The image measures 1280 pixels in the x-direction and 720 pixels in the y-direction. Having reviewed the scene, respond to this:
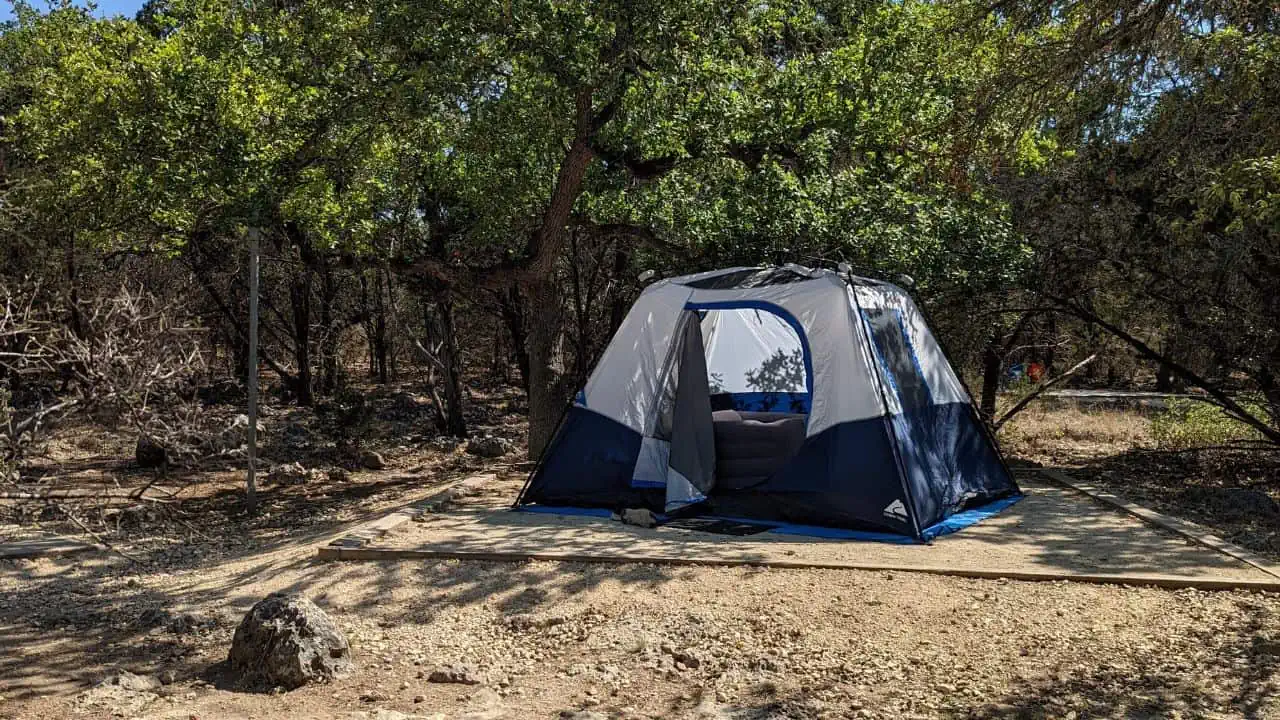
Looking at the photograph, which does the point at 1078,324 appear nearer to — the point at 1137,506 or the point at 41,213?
the point at 1137,506

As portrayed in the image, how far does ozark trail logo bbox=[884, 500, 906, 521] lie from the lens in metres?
6.26

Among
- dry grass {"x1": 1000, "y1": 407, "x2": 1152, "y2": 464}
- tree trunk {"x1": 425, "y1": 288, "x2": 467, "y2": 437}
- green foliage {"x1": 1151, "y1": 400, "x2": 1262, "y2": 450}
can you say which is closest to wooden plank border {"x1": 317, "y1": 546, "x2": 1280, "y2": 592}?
dry grass {"x1": 1000, "y1": 407, "x2": 1152, "y2": 464}

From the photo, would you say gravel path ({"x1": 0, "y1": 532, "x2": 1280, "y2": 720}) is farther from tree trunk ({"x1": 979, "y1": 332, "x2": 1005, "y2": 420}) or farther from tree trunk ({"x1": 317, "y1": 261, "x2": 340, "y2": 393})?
tree trunk ({"x1": 317, "y1": 261, "x2": 340, "y2": 393})

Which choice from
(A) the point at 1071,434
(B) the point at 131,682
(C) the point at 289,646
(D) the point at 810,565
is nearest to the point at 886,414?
(D) the point at 810,565

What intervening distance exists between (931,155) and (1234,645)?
20.2 ft

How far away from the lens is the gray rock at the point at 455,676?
4207mm

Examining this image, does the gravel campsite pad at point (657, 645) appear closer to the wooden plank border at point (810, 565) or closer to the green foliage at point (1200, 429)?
the wooden plank border at point (810, 565)

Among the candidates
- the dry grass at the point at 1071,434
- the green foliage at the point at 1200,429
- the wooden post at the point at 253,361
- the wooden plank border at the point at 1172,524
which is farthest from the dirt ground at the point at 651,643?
the green foliage at the point at 1200,429

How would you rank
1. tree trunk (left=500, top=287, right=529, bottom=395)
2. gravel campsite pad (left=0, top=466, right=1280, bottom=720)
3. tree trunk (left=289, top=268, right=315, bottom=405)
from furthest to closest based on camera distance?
tree trunk (left=289, top=268, right=315, bottom=405), tree trunk (left=500, top=287, right=529, bottom=395), gravel campsite pad (left=0, top=466, right=1280, bottom=720)

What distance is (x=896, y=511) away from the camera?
6.29m

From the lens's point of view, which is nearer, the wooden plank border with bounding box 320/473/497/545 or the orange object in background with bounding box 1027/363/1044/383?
the wooden plank border with bounding box 320/473/497/545

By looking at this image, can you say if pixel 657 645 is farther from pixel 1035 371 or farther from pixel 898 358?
pixel 1035 371

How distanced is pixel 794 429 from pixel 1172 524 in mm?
2656

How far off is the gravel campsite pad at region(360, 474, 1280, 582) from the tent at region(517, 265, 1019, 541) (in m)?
0.30
